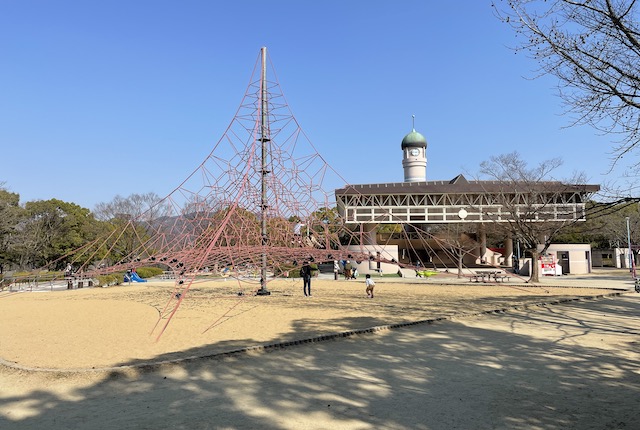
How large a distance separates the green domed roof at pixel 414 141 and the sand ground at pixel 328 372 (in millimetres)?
47880

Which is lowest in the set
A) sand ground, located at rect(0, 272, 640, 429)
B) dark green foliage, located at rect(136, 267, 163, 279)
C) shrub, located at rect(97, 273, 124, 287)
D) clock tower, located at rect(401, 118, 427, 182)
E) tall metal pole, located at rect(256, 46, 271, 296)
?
sand ground, located at rect(0, 272, 640, 429)

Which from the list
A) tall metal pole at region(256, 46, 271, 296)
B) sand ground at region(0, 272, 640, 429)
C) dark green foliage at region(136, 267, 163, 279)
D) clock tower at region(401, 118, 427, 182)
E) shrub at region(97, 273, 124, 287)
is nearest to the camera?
sand ground at region(0, 272, 640, 429)

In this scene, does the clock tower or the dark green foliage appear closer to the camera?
the dark green foliage

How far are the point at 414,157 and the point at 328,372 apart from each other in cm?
5412

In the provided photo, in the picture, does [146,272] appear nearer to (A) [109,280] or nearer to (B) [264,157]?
(A) [109,280]

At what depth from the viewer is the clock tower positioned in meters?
58.1

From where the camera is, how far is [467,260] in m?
49.8

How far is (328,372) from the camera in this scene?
6746mm

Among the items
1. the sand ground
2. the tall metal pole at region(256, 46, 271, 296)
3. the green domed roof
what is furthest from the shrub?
the green domed roof

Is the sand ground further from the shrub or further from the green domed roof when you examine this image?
the green domed roof

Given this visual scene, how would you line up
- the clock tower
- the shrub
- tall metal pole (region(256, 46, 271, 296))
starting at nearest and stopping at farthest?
1. tall metal pole (region(256, 46, 271, 296))
2. the shrub
3. the clock tower

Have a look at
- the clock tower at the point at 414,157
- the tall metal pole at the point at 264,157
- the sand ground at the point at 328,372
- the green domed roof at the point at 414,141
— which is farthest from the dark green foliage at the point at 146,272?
the green domed roof at the point at 414,141

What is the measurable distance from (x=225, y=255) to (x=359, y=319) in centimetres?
543

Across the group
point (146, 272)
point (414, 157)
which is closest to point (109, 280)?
point (146, 272)
